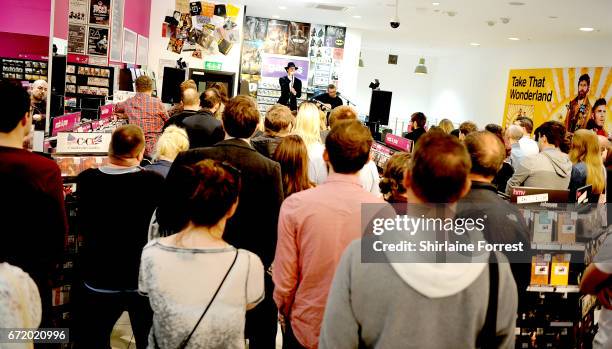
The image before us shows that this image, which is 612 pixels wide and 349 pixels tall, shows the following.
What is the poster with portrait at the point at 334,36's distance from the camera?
1442cm

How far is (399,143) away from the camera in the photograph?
16.6 feet

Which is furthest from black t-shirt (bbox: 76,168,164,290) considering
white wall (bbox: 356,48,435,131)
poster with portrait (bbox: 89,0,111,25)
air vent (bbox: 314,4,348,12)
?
white wall (bbox: 356,48,435,131)

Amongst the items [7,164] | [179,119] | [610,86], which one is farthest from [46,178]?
[610,86]

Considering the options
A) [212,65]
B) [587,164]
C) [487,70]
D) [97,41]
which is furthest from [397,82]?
[587,164]

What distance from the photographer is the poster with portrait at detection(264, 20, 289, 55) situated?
46.4 feet

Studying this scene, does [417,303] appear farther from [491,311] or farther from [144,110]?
[144,110]

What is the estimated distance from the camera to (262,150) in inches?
147

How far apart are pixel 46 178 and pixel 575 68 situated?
1351cm

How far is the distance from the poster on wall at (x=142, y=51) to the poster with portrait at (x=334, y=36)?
16.5 feet

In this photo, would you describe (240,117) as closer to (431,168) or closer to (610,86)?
(431,168)

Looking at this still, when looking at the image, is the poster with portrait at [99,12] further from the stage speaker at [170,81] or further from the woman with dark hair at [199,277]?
the woman with dark hair at [199,277]

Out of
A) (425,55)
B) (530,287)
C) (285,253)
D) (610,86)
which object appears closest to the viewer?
(285,253)

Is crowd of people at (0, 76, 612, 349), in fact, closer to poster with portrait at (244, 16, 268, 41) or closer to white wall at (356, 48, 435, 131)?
poster with portrait at (244, 16, 268, 41)

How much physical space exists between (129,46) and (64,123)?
20.7 feet
